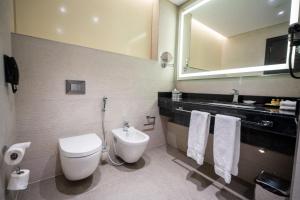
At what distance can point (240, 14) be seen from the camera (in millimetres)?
1784

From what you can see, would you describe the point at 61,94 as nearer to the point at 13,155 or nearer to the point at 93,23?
the point at 13,155

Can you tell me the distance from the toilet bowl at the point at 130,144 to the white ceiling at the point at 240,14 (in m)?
1.84

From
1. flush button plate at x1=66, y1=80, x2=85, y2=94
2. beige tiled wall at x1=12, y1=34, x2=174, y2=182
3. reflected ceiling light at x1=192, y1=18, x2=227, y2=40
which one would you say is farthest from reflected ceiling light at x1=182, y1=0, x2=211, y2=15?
flush button plate at x1=66, y1=80, x2=85, y2=94

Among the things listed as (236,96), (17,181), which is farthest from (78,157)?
(236,96)

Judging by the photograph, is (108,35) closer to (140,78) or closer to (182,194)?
(140,78)

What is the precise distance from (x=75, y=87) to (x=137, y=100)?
2.88 feet

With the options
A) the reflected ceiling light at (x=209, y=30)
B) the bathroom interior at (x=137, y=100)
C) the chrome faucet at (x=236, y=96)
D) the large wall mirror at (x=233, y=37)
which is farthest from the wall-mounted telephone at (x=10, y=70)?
the reflected ceiling light at (x=209, y=30)

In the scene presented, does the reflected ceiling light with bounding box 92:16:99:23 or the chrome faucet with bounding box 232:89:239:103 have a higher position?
the reflected ceiling light with bounding box 92:16:99:23

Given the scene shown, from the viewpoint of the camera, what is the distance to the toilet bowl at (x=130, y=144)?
1635 millimetres

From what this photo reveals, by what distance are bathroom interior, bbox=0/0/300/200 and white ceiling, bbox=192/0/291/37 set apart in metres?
0.01

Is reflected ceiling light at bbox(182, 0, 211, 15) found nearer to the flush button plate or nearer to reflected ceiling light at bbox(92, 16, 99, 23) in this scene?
reflected ceiling light at bbox(92, 16, 99, 23)

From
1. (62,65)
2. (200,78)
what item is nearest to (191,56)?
(200,78)

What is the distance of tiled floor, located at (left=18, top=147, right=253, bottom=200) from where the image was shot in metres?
1.36

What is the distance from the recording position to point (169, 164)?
6.40 feet
